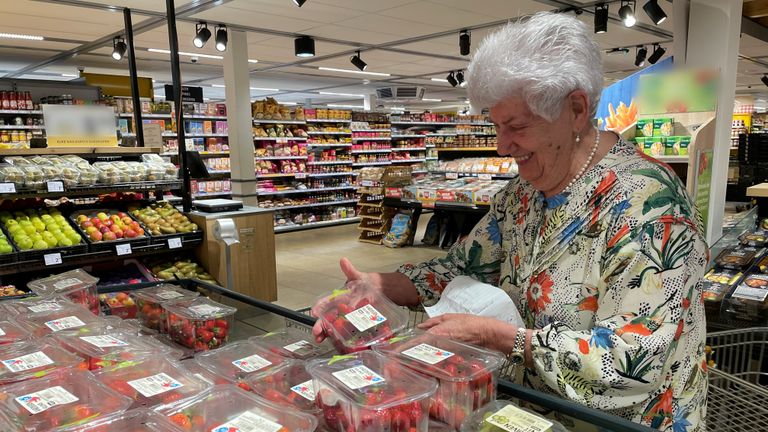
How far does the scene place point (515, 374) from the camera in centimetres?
139

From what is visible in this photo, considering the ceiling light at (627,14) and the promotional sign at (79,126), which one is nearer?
the promotional sign at (79,126)

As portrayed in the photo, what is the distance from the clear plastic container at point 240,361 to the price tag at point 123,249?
2703mm

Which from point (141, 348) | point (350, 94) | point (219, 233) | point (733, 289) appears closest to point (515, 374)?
point (141, 348)

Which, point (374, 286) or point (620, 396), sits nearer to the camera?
point (620, 396)

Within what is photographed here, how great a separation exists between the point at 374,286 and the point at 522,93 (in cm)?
71

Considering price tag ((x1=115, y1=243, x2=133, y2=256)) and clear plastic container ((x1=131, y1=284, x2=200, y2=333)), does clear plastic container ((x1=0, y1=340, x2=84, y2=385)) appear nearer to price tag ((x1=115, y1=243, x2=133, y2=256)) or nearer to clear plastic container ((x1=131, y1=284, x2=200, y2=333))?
clear plastic container ((x1=131, y1=284, x2=200, y2=333))

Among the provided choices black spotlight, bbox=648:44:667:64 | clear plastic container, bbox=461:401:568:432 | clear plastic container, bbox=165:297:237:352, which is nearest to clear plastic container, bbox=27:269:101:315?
clear plastic container, bbox=165:297:237:352

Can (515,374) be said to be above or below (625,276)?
below

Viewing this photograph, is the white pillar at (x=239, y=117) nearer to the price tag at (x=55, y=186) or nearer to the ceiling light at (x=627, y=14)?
the price tag at (x=55, y=186)

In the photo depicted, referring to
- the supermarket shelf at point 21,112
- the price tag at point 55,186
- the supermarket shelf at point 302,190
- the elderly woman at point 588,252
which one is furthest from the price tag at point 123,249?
the supermarket shelf at point 302,190

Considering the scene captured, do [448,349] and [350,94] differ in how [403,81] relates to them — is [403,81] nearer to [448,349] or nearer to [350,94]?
[350,94]

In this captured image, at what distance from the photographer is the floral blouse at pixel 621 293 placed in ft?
3.69

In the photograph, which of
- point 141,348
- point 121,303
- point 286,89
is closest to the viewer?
point 141,348

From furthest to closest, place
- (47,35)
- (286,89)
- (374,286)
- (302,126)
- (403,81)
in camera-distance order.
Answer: (286,89) < (403,81) < (302,126) < (47,35) < (374,286)
